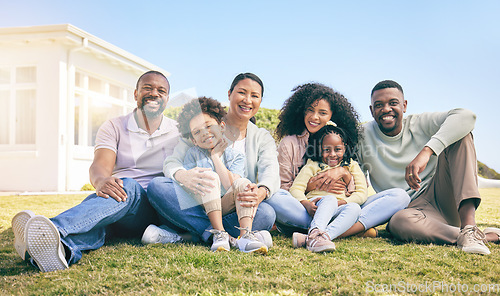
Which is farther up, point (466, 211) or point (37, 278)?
point (466, 211)

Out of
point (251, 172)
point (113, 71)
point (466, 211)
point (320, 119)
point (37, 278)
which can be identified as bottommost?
point (37, 278)

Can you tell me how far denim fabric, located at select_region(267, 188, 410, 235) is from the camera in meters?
2.94

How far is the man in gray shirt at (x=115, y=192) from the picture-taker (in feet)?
6.89

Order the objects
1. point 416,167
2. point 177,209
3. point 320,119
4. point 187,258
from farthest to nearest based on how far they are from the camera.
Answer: point 320,119 < point 416,167 < point 177,209 < point 187,258

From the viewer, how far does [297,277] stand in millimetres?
1944

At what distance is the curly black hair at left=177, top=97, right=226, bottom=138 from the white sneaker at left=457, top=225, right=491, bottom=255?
1952 millimetres

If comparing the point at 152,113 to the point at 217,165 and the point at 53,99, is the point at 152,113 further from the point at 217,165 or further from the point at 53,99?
the point at 53,99

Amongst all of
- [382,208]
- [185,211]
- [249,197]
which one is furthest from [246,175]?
[382,208]

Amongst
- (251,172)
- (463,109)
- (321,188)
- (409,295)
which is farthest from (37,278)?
(463,109)

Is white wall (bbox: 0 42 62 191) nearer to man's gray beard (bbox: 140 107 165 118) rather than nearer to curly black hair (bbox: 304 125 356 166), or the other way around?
man's gray beard (bbox: 140 107 165 118)

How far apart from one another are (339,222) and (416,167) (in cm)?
74

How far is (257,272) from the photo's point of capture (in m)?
2.00

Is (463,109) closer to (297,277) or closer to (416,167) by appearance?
(416,167)

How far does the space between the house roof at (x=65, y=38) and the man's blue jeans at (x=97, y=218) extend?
8295 mm
